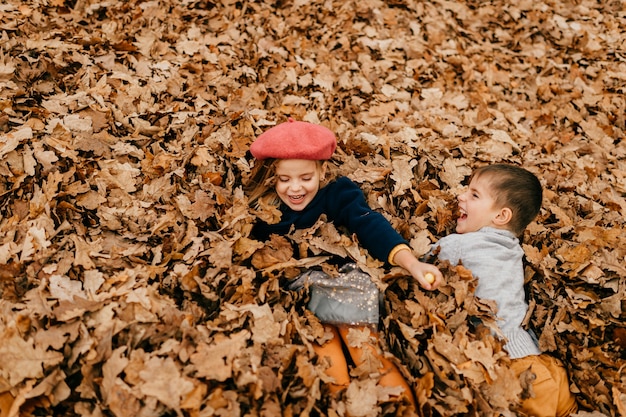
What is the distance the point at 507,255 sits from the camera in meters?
3.17

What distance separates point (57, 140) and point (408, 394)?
3.01 metres

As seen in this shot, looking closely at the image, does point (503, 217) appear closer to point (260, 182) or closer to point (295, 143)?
point (295, 143)

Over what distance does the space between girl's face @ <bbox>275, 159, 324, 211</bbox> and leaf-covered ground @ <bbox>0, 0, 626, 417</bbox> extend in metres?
0.27

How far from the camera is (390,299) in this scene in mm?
3113

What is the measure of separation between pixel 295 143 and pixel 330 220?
652 mm

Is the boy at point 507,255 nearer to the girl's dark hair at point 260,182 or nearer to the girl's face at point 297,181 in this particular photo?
the girl's face at point 297,181

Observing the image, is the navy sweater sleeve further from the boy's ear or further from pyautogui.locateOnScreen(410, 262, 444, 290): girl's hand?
the boy's ear

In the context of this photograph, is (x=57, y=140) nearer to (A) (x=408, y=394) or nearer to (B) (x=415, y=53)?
(A) (x=408, y=394)

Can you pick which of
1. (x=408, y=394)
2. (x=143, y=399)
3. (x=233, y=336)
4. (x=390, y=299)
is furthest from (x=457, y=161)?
(x=143, y=399)

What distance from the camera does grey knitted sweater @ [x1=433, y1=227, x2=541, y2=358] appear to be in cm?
299

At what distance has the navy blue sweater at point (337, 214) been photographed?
3.26 metres

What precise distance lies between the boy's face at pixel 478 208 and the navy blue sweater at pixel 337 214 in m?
0.66

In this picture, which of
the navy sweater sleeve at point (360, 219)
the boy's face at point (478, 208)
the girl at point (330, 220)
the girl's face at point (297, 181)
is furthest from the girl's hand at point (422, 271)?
the girl's face at point (297, 181)

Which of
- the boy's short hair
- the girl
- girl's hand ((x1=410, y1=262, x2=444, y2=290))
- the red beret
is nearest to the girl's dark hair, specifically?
the girl
